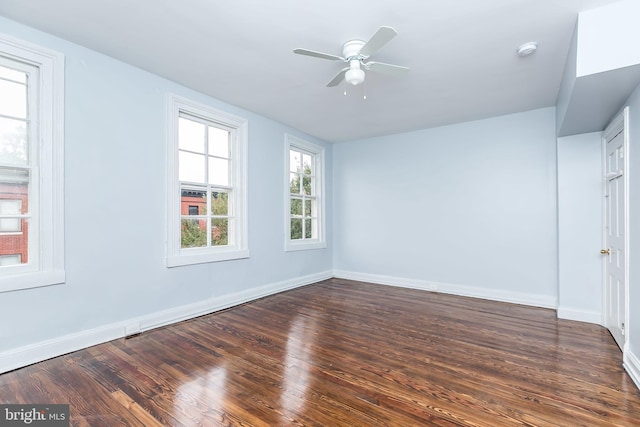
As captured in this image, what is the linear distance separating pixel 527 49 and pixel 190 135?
3603 millimetres

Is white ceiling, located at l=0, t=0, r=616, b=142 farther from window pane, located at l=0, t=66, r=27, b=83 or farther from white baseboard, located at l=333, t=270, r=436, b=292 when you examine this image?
white baseboard, located at l=333, t=270, r=436, b=292

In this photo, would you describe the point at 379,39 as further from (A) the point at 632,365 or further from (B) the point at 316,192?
(B) the point at 316,192

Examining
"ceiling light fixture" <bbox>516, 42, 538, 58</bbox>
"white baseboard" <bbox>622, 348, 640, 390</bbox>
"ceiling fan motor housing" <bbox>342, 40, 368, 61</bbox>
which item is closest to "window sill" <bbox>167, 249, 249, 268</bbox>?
"ceiling fan motor housing" <bbox>342, 40, 368, 61</bbox>

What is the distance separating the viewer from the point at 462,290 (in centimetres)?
471

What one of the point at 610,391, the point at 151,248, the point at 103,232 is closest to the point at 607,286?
the point at 610,391

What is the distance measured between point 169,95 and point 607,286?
5.25m

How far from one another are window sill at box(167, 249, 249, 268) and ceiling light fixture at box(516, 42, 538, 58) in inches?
148

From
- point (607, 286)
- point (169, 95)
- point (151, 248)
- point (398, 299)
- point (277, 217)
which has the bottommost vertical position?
point (398, 299)

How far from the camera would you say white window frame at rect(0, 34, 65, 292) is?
253 cm

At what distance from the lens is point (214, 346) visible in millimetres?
2842

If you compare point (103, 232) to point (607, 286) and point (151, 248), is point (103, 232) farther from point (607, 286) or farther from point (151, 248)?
point (607, 286)

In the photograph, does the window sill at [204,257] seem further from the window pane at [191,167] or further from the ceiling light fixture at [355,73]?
the ceiling light fixture at [355,73]

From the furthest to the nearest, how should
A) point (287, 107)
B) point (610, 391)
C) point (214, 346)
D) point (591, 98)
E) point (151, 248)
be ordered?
point (287, 107), point (151, 248), point (214, 346), point (591, 98), point (610, 391)

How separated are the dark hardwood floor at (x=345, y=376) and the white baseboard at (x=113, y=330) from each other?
8 centimetres
